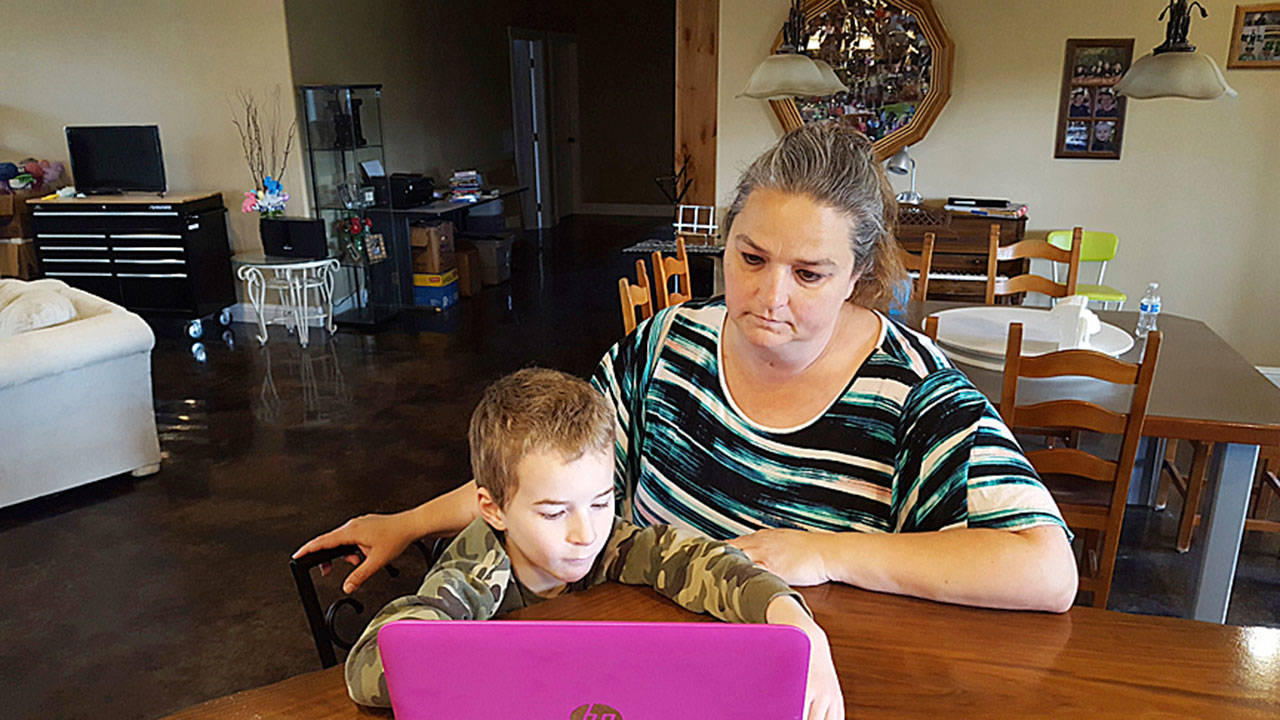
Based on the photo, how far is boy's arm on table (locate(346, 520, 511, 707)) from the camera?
0.79 metres

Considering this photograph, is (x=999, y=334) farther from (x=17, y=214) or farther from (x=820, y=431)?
(x=17, y=214)

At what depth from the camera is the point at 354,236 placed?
5977mm

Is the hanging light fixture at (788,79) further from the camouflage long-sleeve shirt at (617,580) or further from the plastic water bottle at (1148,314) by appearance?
the camouflage long-sleeve shirt at (617,580)

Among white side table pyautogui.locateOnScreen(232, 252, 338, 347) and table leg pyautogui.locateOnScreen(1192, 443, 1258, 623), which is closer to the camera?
table leg pyautogui.locateOnScreen(1192, 443, 1258, 623)

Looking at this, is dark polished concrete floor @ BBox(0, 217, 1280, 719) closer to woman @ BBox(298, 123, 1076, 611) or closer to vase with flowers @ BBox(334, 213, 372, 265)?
vase with flowers @ BBox(334, 213, 372, 265)

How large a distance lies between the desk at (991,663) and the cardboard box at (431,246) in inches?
226

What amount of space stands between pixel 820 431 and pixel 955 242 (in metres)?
3.60

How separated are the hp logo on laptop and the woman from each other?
401mm

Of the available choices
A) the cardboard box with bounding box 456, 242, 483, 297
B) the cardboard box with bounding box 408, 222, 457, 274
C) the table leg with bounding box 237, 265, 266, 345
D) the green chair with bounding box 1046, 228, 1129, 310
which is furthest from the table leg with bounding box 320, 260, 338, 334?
the green chair with bounding box 1046, 228, 1129, 310

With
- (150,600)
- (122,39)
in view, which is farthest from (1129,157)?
(122,39)

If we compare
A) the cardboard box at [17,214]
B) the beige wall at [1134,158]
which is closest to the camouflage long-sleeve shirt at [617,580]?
the beige wall at [1134,158]

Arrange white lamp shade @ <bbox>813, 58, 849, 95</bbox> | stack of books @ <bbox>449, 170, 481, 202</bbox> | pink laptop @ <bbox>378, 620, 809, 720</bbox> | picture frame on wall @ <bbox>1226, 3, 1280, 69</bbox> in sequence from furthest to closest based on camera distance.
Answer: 1. stack of books @ <bbox>449, 170, 481, 202</bbox>
2. picture frame on wall @ <bbox>1226, 3, 1280, 69</bbox>
3. white lamp shade @ <bbox>813, 58, 849, 95</bbox>
4. pink laptop @ <bbox>378, 620, 809, 720</bbox>

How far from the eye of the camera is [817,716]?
0.75 m

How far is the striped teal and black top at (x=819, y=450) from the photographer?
1103mm
